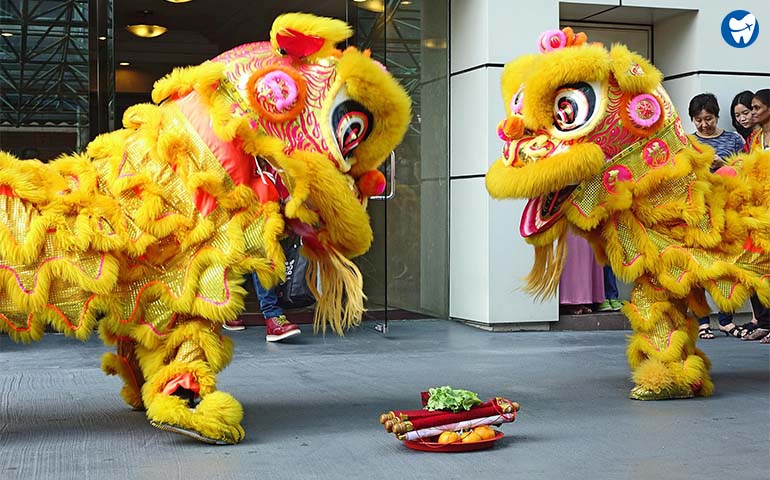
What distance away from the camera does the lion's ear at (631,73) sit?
528cm

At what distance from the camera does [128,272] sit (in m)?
4.45

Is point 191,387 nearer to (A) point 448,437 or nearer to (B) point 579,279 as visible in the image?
(A) point 448,437

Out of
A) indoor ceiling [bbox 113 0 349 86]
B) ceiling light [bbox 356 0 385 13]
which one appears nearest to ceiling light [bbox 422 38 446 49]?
indoor ceiling [bbox 113 0 349 86]

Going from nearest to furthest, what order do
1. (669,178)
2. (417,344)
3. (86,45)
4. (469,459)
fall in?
(469,459) → (669,178) → (417,344) → (86,45)

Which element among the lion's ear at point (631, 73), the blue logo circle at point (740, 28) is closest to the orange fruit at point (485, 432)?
the lion's ear at point (631, 73)

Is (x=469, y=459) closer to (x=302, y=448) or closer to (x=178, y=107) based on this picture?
(x=302, y=448)

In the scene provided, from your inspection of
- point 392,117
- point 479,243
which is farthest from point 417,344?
point 392,117

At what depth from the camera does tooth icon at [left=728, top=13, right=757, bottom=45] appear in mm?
9031

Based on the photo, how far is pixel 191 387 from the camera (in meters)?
4.38

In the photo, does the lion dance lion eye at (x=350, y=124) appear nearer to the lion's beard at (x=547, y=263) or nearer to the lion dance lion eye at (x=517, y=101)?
the lion dance lion eye at (x=517, y=101)

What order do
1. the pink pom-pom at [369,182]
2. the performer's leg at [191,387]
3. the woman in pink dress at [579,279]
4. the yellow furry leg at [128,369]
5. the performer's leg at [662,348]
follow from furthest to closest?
1. the woman in pink dress at [579,279]
2. the performer's leg at [662,348]
3. the yellow furry leg at [128,369]
4. the pink pom-pom at [369,182]
5. the performer's leg at [191,387]

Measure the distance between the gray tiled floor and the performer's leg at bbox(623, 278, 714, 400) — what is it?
0.31 feet

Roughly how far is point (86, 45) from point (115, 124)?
663mm

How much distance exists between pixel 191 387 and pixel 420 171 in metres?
5.46
